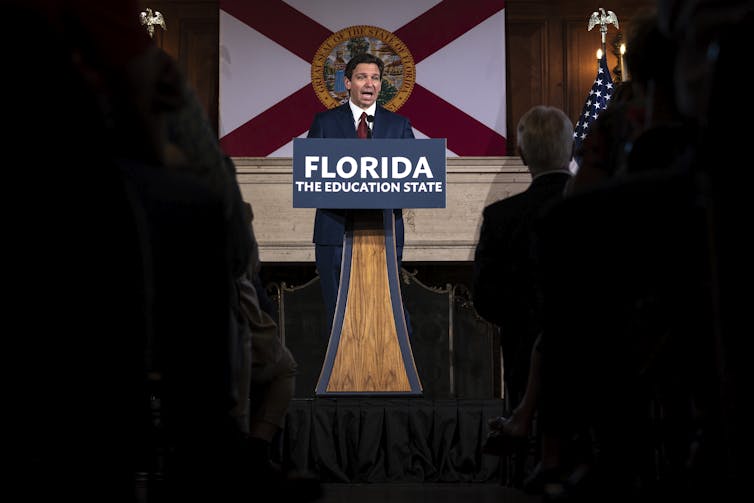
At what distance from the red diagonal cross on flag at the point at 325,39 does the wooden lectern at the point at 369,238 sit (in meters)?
2.92

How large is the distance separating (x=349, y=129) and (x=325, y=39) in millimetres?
2526

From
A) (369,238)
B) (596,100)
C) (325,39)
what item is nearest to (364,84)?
(369,238)

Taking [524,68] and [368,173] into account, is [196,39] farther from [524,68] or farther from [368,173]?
[368,173]

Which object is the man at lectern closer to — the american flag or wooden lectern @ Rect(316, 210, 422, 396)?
wooden lectern @ Rect(316, 210, 422, 396)

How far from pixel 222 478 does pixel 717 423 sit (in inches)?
27.5

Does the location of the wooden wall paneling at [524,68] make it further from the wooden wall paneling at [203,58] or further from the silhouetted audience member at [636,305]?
the silhouetted audience member at [636,305]

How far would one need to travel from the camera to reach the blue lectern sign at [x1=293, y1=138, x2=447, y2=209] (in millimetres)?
3602

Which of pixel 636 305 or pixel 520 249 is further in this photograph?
pixel 520 249

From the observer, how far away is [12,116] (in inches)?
48.3

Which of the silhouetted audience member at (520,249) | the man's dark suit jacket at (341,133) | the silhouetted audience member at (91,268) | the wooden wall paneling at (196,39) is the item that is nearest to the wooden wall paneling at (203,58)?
the wooden wall paneling at (196,39)

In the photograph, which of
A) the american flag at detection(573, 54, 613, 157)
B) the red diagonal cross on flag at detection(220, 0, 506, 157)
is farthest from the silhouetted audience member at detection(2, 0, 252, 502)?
the red diagonal cross on flag at detection(220, 0, 506, 157)

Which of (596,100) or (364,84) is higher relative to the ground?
(596,100)

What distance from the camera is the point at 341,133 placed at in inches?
175

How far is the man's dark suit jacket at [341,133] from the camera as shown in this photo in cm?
414
